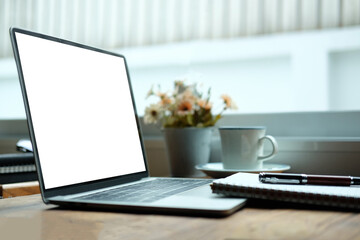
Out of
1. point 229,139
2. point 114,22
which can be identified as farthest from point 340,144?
point 114,22

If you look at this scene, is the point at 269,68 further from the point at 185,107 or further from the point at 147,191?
the point at 147,191

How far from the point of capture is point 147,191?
0.75m

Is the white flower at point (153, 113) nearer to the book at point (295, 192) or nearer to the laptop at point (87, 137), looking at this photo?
the laptop at point (87, 137)

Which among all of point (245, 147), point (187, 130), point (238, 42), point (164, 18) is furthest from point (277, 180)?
point (164, 18)

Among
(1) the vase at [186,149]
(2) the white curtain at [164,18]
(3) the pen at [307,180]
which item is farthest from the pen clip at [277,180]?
(2) the white curtain at [164,18]

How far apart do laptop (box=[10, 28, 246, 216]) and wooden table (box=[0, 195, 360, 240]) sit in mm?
28

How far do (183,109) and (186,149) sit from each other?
0.11m

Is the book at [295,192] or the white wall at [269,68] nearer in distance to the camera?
the book at [295,192]

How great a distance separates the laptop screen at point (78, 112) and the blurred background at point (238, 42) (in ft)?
1.32

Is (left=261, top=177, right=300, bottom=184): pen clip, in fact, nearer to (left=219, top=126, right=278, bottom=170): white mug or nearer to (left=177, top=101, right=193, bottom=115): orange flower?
(left=219, top=126, right=278, bottom=170): white mug

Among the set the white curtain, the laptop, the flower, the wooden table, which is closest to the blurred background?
the white curtain

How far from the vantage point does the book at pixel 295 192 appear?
612mm

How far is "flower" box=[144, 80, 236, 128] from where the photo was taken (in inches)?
46.0

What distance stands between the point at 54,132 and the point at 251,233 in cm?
39
